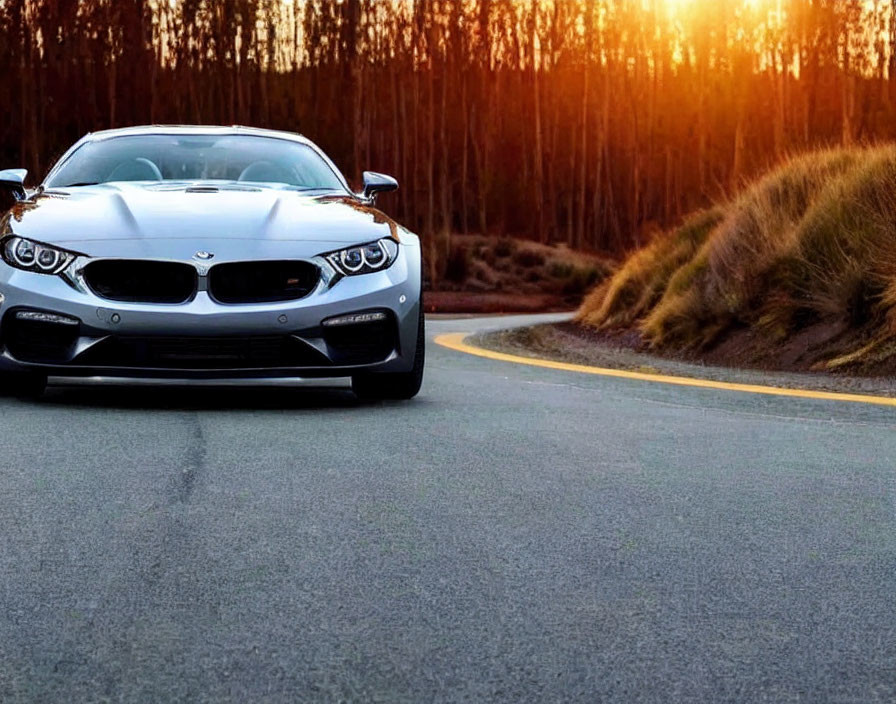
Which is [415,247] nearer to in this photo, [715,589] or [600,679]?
[715,589]

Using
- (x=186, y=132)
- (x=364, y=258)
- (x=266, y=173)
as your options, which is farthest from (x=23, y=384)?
(x=186, y=132)

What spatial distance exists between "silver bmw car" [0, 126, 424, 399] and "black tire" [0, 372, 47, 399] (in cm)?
1

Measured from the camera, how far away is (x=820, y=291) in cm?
1195

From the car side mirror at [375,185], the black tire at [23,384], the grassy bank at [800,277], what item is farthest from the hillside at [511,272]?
the black tire at [23,384]

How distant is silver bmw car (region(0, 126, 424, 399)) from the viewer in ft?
22.7

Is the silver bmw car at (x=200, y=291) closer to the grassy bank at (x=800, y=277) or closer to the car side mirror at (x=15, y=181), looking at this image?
the car side mirror at (x=15, y=181)

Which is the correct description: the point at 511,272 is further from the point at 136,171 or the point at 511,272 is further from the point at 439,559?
the point at 439,559

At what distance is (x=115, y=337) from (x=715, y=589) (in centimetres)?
382

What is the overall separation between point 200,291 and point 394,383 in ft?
3.87

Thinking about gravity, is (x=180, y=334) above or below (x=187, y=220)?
below

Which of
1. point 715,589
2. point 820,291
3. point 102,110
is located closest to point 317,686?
point 715,589

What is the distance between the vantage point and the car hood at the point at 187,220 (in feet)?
23.1

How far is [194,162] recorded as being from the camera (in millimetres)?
8570

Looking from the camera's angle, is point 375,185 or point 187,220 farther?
point 375,185
